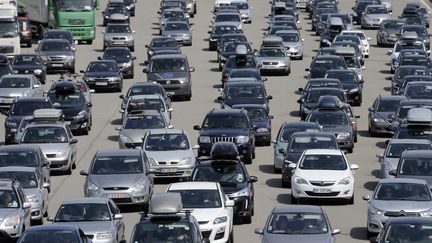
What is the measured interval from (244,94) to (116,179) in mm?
16981

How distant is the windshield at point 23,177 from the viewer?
3842cm

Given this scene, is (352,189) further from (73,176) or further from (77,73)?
(77,73)

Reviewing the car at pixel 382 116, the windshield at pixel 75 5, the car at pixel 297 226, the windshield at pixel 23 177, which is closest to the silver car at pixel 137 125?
the car at pixel 382 116

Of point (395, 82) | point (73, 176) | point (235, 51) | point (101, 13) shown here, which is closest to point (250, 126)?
point (73, 176)

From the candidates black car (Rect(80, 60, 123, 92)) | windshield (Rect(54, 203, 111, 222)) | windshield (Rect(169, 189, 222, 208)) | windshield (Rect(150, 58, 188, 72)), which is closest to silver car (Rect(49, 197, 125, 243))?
windshield (Rect(54, 203, 111, 222))

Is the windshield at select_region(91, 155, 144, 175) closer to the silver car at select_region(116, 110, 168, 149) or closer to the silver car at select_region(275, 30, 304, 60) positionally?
the silver car at select_region(116, 110, 168, 149)

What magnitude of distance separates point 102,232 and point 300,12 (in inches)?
2769

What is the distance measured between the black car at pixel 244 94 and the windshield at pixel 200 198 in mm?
19810

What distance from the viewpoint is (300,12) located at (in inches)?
4026

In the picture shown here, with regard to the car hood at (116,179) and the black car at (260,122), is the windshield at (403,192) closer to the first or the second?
the car hood at (116,179)

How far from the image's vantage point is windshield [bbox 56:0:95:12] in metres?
82.2

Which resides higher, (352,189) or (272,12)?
(352,189)

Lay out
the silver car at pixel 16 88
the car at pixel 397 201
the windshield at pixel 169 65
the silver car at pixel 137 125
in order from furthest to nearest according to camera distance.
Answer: the windshield at pixel 169 65 → the silver car at pixel 16 88 → the silver car at pixel 137 125 → the car at pixel 397 201

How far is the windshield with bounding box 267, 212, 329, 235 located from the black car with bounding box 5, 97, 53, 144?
796 inches
